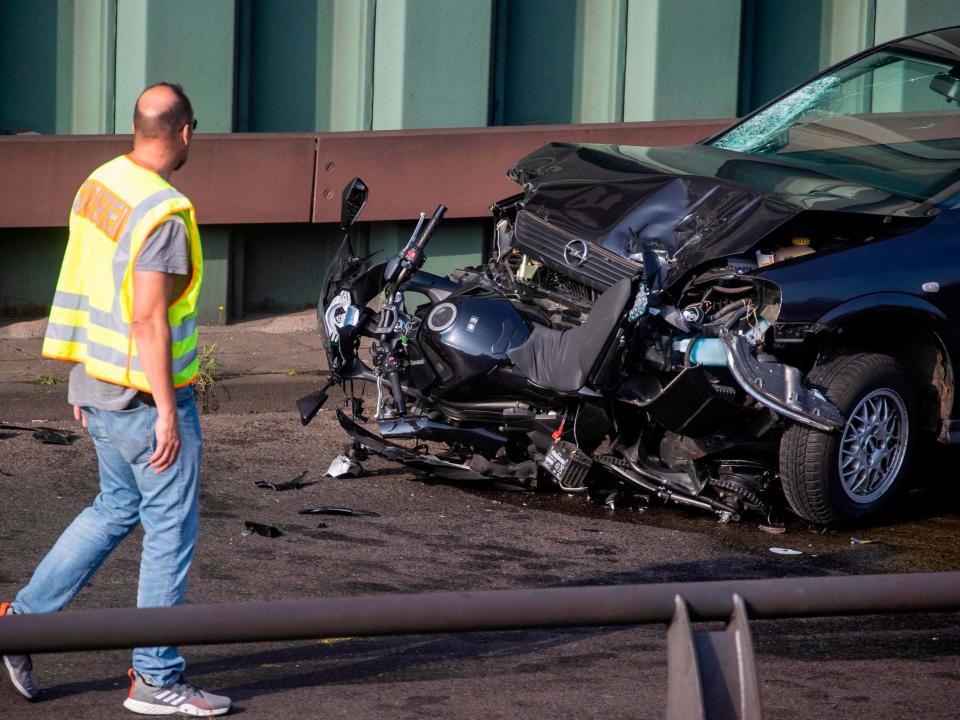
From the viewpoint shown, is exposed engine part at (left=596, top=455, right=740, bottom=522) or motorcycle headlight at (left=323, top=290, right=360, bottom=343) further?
motorcycle headlight at (left=323, top=290, right=360, bottom=343)

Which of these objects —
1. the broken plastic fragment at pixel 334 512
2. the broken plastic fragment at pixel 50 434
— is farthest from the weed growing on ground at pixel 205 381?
Result: the broken plastic fragment at pixel 334 512

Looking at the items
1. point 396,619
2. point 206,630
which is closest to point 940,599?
point 396,619

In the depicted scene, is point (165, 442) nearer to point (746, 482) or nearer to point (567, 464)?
point (567, 464)

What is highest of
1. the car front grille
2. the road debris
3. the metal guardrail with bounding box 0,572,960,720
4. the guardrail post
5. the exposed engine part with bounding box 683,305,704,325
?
the car front grille

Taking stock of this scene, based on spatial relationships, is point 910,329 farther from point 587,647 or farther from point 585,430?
point 587,647

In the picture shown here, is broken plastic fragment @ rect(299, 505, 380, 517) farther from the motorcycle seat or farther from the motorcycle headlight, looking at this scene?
the motorcycle seat

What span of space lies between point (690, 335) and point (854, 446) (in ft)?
3.15

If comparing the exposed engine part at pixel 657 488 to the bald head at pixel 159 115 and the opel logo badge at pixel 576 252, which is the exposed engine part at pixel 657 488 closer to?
the opel logo badge at pixel 576 252

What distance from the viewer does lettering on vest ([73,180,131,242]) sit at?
4152 millimetres

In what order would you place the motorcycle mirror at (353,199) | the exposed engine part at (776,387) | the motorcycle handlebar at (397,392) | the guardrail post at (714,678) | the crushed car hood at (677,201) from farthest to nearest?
the motorcycle mirror at (353,199), the motorcycle handlebar at (397,392), the crushed car hood at (677,201), the exposed engine part at (776,387), the guardrail post at (714,678)

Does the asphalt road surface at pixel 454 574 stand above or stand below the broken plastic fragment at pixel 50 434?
below

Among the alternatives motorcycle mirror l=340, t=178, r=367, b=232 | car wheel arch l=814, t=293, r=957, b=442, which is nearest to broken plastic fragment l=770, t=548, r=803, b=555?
car wheel arch l=814, t=293, r=957, b=442

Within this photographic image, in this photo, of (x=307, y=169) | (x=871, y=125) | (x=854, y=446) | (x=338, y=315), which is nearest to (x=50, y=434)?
(x=338, y=315)

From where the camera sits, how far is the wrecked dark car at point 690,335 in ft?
20.7
